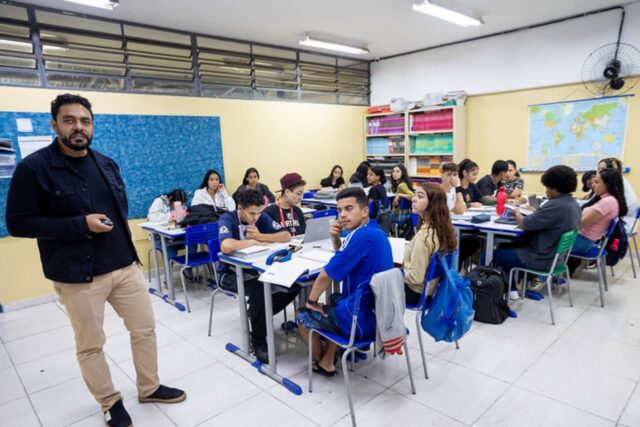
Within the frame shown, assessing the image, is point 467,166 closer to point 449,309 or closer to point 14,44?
point 449,309

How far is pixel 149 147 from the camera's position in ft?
15.8

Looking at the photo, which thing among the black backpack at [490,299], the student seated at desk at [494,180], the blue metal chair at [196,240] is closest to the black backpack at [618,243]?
the black backpack at [490,299]

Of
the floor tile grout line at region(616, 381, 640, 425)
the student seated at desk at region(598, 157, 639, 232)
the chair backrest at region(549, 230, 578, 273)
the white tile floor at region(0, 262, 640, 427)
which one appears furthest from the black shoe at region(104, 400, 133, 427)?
the student seated at desk at region(598, 157, 639, 232)

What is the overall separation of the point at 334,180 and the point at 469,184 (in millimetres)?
2515

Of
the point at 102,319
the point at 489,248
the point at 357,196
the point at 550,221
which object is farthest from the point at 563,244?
the point at 102,319

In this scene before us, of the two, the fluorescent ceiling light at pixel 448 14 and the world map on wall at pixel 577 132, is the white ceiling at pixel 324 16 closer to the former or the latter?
the fluorescent ceiling light at pixel 448 14

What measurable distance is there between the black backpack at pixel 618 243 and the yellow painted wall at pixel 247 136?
4.23 meters

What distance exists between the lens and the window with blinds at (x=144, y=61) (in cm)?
403

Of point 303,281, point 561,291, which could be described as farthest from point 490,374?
point 561,291

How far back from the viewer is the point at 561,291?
3.88m

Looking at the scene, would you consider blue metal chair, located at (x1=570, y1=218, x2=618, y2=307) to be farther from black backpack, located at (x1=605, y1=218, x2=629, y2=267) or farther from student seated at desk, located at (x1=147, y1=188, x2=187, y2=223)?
student seated at desk, located at (x1=147, y1=188, x2=187, y2=223)

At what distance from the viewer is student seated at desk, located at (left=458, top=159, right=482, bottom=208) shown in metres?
4.59

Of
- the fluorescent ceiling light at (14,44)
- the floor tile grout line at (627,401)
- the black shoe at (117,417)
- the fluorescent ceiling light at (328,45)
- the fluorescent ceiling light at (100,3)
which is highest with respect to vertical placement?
the fluorescent ceiling light at (328,45)

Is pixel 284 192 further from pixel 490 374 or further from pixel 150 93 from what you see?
pixel 150 93
